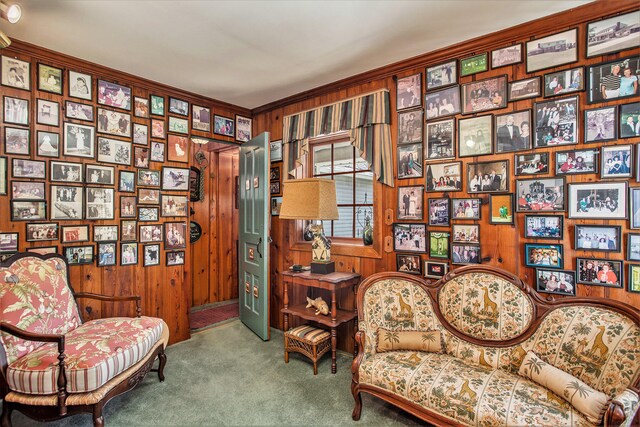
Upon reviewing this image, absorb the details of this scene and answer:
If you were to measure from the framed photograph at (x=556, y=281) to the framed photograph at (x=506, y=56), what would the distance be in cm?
146

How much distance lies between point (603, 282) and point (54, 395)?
10.8 ft

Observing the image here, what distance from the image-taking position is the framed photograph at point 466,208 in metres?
2.41

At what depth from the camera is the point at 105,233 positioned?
2.92 meters

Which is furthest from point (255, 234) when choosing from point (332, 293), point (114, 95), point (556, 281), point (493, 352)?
point (556, 281)

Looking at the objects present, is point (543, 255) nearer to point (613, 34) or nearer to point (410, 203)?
point (410, 203)

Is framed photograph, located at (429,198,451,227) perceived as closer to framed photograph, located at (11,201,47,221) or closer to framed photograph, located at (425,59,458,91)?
framed photograph, located at (425,59,458,91)

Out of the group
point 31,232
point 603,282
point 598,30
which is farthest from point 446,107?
point 31,232

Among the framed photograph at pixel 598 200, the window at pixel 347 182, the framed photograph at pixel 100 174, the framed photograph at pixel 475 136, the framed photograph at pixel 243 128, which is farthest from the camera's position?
the framed photograph at pixel 243 128

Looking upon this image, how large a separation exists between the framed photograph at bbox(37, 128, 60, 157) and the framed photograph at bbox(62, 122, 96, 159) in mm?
52

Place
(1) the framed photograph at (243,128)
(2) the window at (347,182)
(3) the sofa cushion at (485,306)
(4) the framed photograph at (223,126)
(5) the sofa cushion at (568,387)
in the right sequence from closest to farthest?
(5) the sofa cushion at (568,387)
(3) the sofa cushion at (485,306)
(2) the window at (347,182)
(4) the framed photograph at (223,126)
(1) the framed photograph at (243,128)

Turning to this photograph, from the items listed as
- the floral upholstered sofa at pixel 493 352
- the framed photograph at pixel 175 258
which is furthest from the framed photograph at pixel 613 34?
the framed photograph at pixel 175 258

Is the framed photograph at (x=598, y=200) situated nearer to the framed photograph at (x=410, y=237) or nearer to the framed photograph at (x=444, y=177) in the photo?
the framed photograph at (x=444, y=177)

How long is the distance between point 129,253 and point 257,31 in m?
2.27

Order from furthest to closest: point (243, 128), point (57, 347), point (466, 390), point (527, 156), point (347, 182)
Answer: point (243, 128) < point (347, 182) < point (527, 156) < point (57, 347) < point (466, 390)
